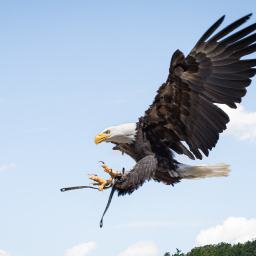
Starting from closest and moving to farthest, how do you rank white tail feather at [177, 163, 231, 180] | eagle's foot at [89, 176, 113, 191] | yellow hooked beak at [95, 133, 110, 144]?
1. eagle's foot at [89, 176, 113, 191]
2. yellow hooked beak at [95, 133, 110, 144]
3. white tail feather at [177, 163, 231, 180]

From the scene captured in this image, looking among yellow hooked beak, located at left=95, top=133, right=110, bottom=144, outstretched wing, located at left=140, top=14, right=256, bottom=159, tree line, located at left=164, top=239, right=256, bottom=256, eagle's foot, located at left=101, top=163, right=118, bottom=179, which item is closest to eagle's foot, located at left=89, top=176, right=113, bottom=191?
eagle's foot, located at left=101, top=163, right=118, bottom=179

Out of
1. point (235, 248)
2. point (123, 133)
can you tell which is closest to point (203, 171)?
point (123, 133)

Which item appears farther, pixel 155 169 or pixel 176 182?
pixel 176 182

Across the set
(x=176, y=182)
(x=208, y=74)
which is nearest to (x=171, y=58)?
(x=208, y=74)

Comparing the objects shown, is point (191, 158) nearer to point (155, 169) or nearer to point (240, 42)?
point (155, 169)

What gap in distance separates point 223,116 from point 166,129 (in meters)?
1.08

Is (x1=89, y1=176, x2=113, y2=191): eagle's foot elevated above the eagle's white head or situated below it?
below

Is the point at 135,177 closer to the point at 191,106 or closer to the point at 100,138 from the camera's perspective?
the point at 100,138

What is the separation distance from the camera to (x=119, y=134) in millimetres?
7328

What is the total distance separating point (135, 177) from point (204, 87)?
210 cm

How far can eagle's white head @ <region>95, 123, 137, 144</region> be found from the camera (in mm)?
7296

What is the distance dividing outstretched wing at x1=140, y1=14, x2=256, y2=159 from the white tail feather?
16.8 inches

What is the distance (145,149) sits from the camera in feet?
24.3

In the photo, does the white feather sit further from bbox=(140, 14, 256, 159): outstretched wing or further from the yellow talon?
the yellow talon
